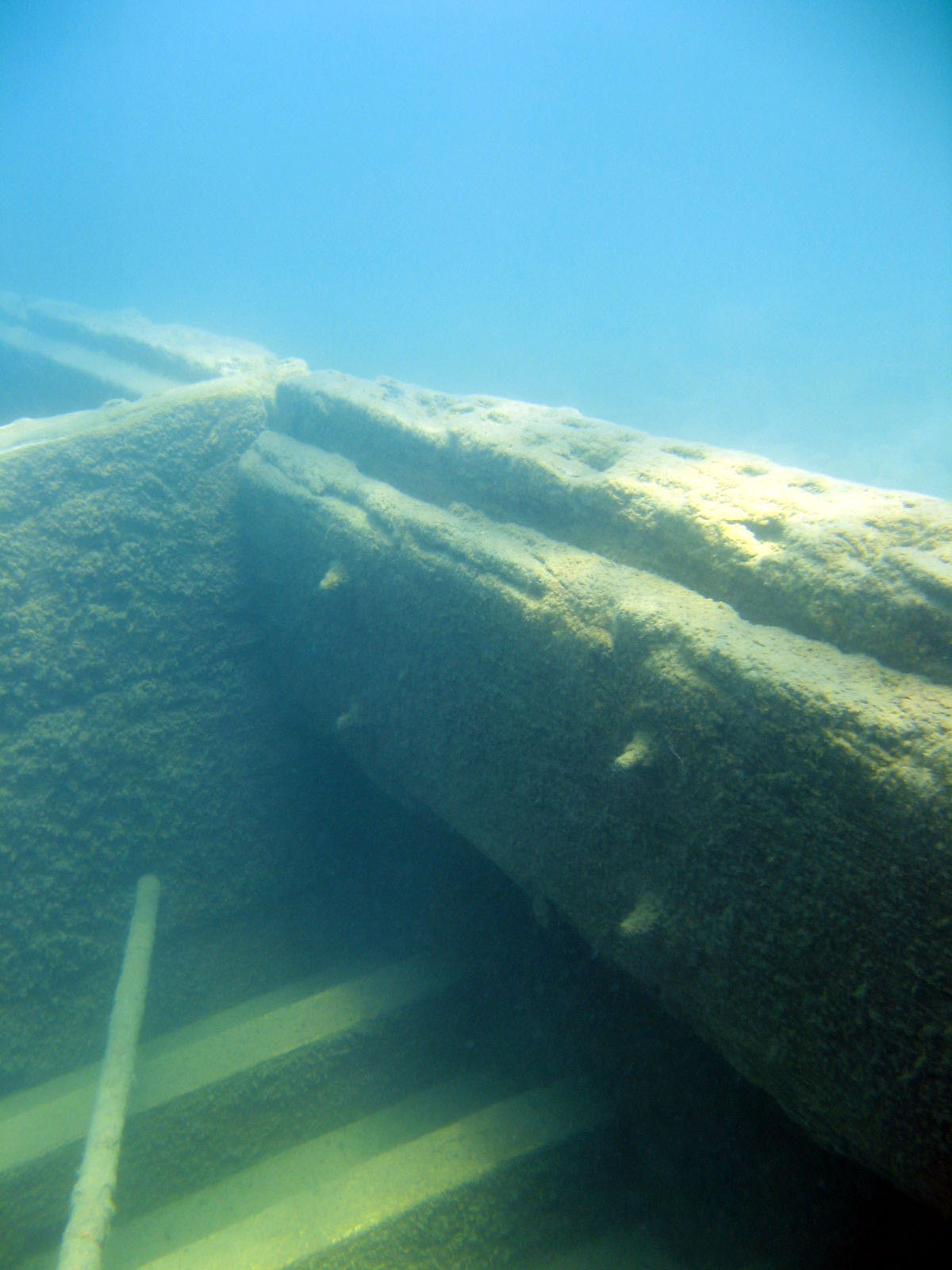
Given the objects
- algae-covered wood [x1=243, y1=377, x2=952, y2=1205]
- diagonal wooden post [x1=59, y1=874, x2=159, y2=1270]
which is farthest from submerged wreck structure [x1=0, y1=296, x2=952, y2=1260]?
diagonal wooden post [x1=59, y1=874, x2=159, y2=1270]

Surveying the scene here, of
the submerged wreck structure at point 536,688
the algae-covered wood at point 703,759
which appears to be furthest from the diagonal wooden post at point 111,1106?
the algae-covered wood at point 703,759

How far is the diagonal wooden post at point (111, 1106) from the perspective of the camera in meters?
2.07

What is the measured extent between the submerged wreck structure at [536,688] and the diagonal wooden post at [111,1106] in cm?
28

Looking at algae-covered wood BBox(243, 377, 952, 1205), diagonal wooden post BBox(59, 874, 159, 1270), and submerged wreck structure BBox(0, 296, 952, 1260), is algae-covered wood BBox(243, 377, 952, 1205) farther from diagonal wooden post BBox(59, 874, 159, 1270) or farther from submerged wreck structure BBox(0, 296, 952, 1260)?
diagonal wooden post BBox(59, 874, 159, 1270)

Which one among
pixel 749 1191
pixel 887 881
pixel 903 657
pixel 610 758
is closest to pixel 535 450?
pixel 610 758

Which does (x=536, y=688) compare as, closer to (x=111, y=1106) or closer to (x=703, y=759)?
(x=703, y=759)

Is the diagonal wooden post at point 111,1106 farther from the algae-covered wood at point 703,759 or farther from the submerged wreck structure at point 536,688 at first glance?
the algae-covered wood at point 703,759

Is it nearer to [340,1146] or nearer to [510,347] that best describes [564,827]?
[340,1146]

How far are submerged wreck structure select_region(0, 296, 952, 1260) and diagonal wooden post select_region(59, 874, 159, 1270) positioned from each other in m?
0.28

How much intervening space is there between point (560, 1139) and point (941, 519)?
2517 millimetres

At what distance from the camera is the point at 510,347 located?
175 ft

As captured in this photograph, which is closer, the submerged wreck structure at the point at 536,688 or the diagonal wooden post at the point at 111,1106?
the submerged wreck structure at the point at 536,688

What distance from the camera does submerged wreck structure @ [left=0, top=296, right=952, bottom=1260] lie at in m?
1.44

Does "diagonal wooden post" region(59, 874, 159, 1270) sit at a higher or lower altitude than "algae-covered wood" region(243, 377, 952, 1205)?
lower
